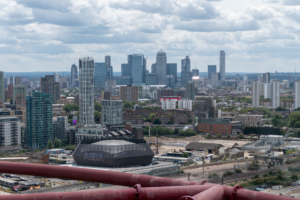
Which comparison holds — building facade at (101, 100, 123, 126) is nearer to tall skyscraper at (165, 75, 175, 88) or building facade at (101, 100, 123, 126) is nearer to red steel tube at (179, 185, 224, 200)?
red steel tube at (179, 185, 224, 200)

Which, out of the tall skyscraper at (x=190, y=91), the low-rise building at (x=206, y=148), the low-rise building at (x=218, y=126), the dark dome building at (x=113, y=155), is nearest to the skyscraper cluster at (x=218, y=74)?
the tall skyscraper at (x=190, y=91)

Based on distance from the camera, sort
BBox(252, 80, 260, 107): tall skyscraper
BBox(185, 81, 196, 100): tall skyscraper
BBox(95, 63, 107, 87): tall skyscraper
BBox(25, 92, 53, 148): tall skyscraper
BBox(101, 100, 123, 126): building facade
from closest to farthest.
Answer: BBox(25, 92, 53, 148): tall skyscraper < BBox(101, 100, 123, 126): building facade < BBox(252, 80, 260, 107): tall skyscraper < BBox(185, 81, 196, 100): tall skyscraper < BBox(95, 63, 107, 87): tall skyscraper

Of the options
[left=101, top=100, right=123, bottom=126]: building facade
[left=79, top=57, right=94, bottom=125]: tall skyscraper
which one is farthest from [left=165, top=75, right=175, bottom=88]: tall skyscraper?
[left=79, top=57, right=94, bottom=125]: tall skyscraper

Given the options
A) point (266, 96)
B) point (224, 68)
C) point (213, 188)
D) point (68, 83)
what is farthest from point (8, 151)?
point (224, 68)

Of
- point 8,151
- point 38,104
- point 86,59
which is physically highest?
point 86,59

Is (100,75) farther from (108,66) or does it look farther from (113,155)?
(113,155)

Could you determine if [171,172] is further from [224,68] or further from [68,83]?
[224,68]
